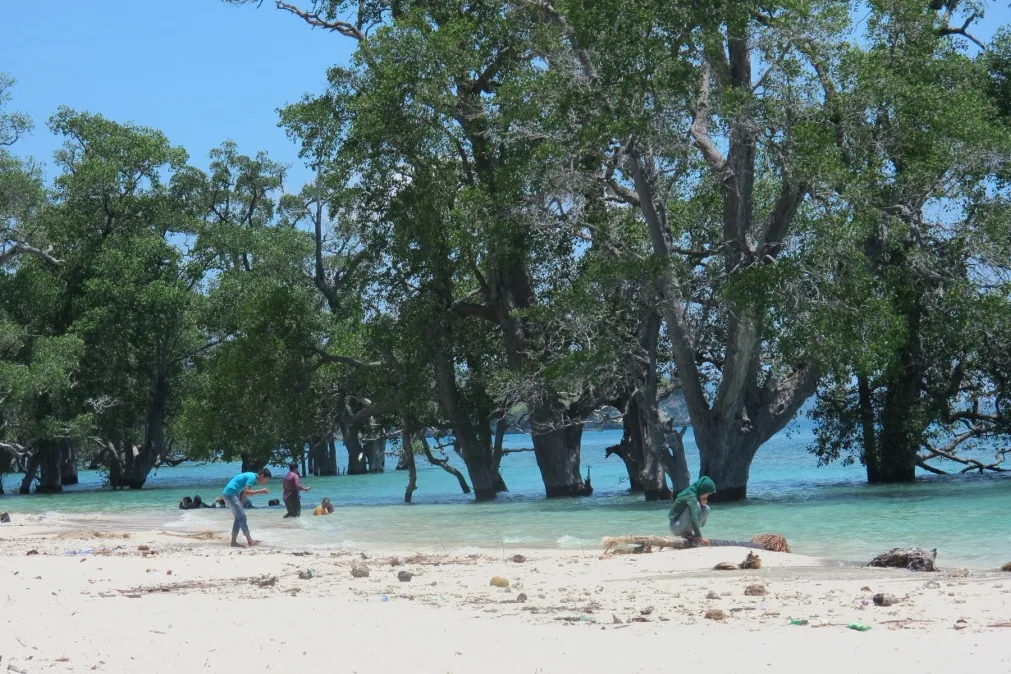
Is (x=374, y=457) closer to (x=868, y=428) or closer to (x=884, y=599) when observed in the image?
(x=868, y=428)

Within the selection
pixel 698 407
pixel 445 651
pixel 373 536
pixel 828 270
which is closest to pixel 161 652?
pixel 445 651

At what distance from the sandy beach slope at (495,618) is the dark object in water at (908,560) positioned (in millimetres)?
331

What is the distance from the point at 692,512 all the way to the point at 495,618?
621 centimetres

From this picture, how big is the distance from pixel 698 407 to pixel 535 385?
378cm

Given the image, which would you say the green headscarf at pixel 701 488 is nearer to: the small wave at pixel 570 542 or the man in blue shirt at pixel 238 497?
the small wave at pixel 570 542

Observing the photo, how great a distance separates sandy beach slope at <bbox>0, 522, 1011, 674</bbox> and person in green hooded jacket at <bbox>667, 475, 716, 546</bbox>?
1.31 meters

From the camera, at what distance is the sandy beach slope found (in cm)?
694

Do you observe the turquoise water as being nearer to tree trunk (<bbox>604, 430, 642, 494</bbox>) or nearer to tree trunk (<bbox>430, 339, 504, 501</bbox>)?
tree trunk (<bbox>604, 430, 642, 494</bbox>)

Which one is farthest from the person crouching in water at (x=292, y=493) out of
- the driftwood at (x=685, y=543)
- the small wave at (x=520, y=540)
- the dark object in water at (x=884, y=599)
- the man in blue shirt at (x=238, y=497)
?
the dark object in water at (x=884, y=599)

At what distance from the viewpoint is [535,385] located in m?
26.7

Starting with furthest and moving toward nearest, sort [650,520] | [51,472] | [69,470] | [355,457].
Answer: [355,457] → [69,470] → [51,472] → [650,520]

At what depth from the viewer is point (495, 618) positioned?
8727mm

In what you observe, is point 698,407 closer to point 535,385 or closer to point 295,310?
point 535,385

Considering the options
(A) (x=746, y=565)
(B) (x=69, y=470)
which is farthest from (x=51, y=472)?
(A) (x=746, y=565)
